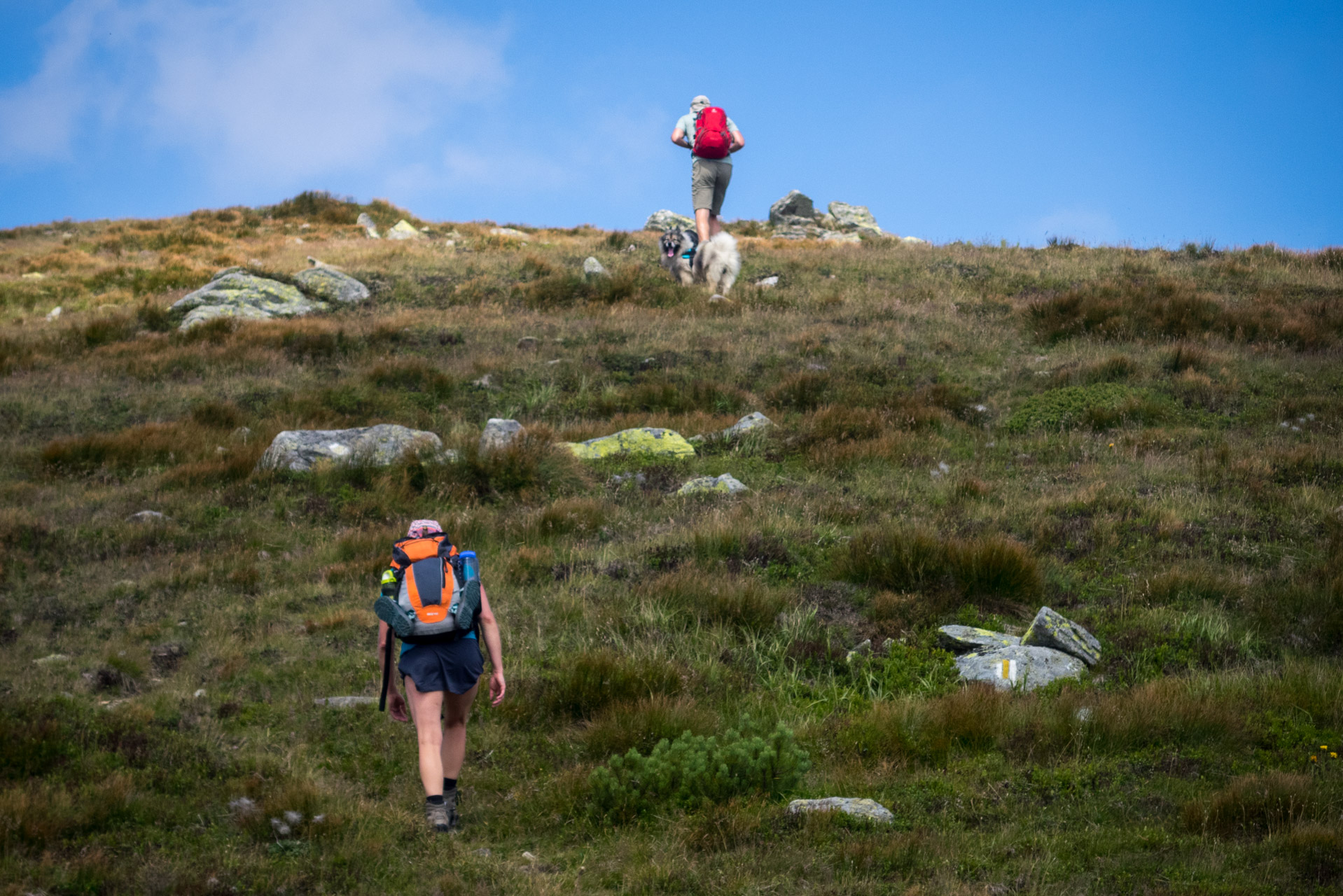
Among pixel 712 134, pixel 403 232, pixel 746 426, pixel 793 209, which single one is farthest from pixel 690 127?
pixel 793 209

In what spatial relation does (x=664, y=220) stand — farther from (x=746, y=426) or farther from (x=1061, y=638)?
(x=1061, y=638)

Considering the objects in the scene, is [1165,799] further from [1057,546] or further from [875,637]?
[1057,546]

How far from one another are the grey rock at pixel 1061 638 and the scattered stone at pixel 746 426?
15.5 ft

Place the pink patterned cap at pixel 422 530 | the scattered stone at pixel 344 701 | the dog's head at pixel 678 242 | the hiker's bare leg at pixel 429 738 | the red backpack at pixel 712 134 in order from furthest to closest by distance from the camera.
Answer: the dog's head at pixel 678 242, the red backpack at pixel 712 134, the scattered stone at pixel 344 701, the pink patterned cap at pixel 422 530, the hiker's bare leg at pixel 429 738

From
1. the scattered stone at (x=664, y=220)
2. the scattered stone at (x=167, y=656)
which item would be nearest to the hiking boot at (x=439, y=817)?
the scattered stone at (x=167, y=656)

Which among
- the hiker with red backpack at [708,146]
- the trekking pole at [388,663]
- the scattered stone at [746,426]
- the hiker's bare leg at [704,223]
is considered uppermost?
the hiker with red backpack at [708,146]

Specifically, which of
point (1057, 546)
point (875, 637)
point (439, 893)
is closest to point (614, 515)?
point (875, 637)

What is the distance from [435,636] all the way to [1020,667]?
10.6ft

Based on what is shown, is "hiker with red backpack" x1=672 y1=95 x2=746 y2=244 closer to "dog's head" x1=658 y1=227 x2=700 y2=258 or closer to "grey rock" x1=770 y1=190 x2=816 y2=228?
"dog's head" x1=658 y1=227 x2=700 y2=258

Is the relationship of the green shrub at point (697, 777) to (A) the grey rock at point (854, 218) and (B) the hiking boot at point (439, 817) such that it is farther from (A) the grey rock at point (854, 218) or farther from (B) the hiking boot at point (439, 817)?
(A) the grey rock at point (854, 218)

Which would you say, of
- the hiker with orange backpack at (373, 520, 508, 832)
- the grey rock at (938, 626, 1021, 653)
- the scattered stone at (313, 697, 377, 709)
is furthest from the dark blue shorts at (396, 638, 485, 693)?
the grey rock at (938, 626, 1021, 653)

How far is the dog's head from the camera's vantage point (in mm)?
16859

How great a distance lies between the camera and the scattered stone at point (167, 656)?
5.71 metres

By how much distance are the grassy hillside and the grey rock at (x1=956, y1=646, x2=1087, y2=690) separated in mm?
138
